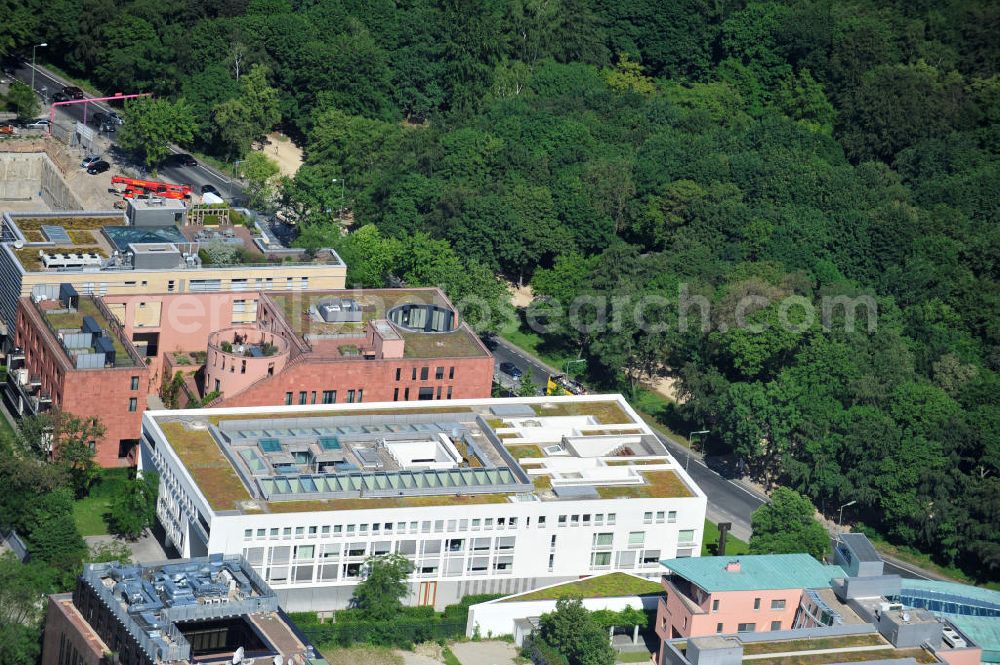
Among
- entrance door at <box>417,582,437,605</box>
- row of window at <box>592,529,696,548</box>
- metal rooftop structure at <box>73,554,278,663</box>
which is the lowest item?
entrance door at <box>417,582,437,605</box>

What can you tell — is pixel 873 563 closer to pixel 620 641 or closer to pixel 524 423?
pixel 620 641

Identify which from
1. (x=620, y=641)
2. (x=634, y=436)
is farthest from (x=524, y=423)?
(x=620, y=641)

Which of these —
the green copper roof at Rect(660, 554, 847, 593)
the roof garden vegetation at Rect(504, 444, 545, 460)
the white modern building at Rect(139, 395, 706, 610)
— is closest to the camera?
the green copper roof at Rect(660, 554, 847, 593)

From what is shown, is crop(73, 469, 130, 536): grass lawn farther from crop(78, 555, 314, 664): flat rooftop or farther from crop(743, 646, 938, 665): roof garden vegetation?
crop(743, 646, 938, 665): roof garden vegetation

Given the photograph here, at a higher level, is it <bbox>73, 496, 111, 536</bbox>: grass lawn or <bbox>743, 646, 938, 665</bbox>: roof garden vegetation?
<bbox>743, 646, 938, 665</bbox>: roof garden vegetation

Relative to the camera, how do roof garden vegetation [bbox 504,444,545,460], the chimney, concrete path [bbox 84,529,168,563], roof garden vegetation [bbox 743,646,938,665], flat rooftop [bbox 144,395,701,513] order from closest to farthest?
roof garden vegetation [bbox 743,646,938,665], flat rooftop [bbox 144,395,701,513], concrete path [bbox 84,529,168,563], roof garden vegetation [bbox 504,444,545,460], the chimney

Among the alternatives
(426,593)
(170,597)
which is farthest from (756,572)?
(170,597)

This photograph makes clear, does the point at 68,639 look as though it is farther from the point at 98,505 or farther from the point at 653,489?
the point at 653,489

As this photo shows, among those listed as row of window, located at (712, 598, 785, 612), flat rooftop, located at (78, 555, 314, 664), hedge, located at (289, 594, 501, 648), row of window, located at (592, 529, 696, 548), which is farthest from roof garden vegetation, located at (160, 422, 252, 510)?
row of window, located at (712, 598, 785, 612)
